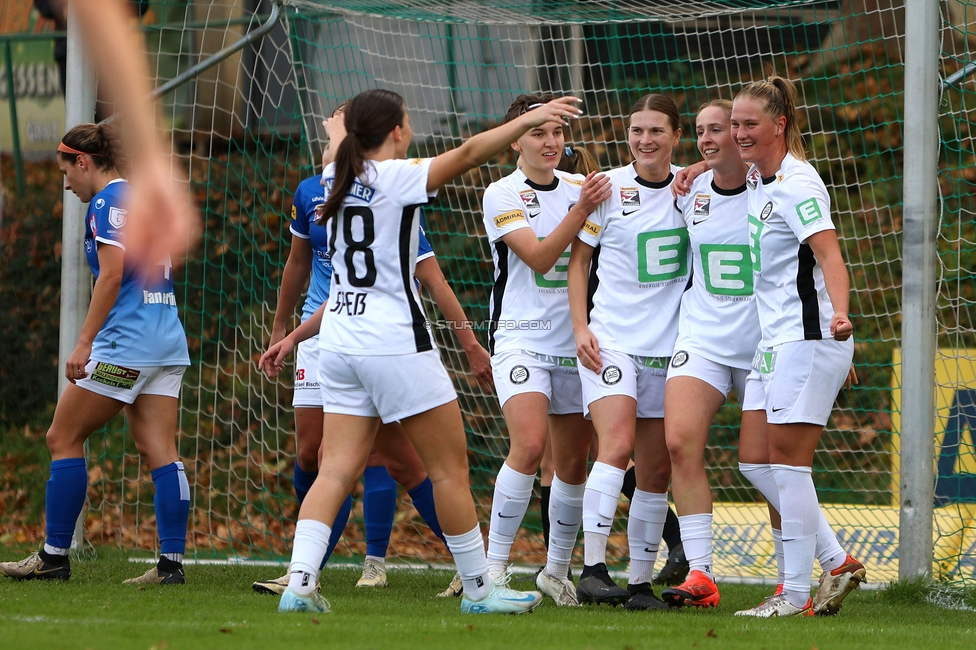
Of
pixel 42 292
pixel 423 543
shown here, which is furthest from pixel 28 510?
pixel 423 543

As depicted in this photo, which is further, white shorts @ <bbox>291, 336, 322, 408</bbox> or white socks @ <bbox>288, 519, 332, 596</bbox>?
white shorts @ <bbox>291, 336, 322, 408</bbox>

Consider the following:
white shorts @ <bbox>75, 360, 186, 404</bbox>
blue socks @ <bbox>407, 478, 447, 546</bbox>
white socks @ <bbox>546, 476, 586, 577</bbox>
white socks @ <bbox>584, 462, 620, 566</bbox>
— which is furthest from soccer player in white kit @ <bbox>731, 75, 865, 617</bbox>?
white shorts @ <bbox>75, 360, 186, 404</bbox>

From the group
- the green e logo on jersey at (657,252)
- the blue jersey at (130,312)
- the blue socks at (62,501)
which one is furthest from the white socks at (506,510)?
the blue socks at (62,501)

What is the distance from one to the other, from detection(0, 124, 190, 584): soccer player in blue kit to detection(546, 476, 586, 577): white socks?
1.77 m

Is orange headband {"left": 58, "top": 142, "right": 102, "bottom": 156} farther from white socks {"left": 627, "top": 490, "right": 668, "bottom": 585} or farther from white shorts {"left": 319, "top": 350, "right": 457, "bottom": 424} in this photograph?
white socks {"left": 627, "top": 490, "right": 668, "bottom": 585}

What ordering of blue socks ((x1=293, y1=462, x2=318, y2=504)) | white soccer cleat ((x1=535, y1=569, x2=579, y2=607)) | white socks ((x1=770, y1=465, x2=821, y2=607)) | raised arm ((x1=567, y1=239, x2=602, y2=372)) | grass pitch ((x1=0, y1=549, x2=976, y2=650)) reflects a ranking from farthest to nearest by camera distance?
blue socks ((x1=293, y1=462, x2=318, y2=504))
white soccer cleat ((x1=535, y1=569, x2=579, y2=607))
raised arm ((x1=567, y1=239, x2=602, y2=372))
white socks ((x1=770, y1=465, x2=821, y2=607))
grass pitch ((x1=0, y1=549, x2=976, y2=650))

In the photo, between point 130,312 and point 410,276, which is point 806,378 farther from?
point 130,312

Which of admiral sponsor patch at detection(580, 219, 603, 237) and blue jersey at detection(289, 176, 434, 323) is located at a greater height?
blue jersey at detection(289, 176, 434, 323)

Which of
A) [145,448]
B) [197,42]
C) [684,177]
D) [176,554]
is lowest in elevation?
[176,554]

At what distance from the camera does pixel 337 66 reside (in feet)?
28.8

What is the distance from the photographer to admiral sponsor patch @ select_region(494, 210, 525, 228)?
5141mm

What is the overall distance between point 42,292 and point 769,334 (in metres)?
7.96

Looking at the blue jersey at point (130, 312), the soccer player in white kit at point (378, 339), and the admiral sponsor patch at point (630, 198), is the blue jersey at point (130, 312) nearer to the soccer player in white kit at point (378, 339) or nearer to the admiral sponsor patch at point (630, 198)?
the soccer player in white kit at point (378, 339)

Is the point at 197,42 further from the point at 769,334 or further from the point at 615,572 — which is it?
the point at 769,334
